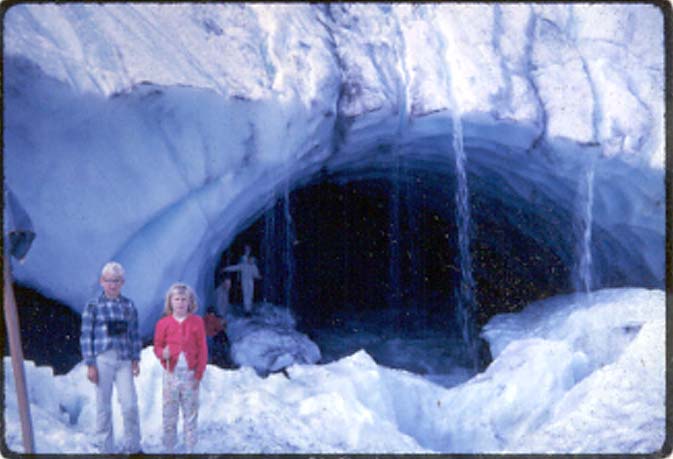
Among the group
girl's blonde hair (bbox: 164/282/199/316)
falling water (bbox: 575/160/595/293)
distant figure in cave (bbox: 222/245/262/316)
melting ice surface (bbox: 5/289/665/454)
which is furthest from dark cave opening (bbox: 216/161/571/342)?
girl's blonde hair (bbox: 164/282/199/316)

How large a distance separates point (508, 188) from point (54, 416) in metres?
4.31

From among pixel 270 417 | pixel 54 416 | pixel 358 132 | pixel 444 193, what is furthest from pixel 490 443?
pixel 444 193

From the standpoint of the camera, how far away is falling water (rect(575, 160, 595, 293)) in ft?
17.0

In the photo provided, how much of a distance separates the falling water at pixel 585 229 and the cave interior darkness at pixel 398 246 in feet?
0.60

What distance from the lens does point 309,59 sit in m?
4.28

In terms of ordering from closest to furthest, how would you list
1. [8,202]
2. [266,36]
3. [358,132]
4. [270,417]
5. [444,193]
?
[8,202] → [270,417] → [266,36] → [358,132] → [444,193]

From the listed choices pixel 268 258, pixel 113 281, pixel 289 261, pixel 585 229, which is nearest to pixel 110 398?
pixel 113 281

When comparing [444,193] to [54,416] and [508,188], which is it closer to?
[508,188]

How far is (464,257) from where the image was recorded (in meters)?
8.20

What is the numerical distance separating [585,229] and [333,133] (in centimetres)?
253

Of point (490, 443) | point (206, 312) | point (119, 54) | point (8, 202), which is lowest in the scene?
point (490, 443)

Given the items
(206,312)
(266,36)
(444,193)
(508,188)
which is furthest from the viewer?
(444,193)

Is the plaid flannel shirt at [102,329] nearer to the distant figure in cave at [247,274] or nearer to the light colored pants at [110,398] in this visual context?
the light colored pants at [110,398]

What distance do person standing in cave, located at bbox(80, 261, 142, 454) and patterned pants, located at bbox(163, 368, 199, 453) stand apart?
0.45ft
